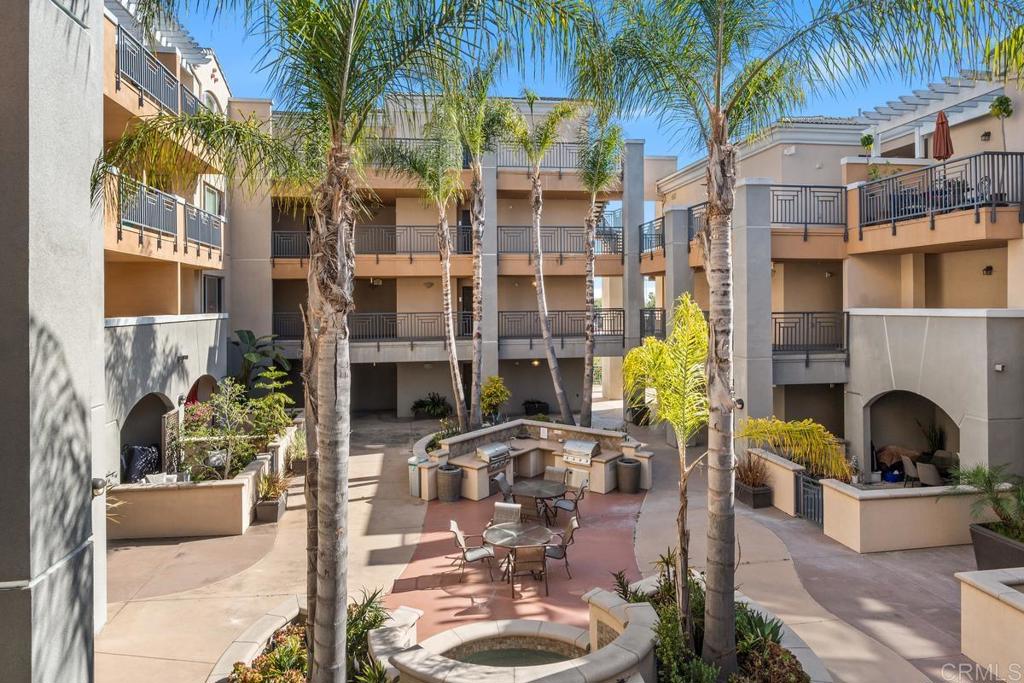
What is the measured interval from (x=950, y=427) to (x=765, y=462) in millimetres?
7460

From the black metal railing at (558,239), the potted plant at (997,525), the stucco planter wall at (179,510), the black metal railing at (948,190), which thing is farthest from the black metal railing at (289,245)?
the potted plant at (997,525)

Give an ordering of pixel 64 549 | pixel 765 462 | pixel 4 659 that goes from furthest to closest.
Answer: pixel 765 462, pixel 64 549, pixel 4 659

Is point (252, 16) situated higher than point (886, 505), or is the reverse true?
point (252, 16)

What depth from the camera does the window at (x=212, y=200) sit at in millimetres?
21781

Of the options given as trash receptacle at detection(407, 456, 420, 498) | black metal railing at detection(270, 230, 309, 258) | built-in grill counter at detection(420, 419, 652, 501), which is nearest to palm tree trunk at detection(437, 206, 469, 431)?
built-in grill counter at detection(420, 419, 652, 501)

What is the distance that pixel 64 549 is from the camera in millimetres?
5309

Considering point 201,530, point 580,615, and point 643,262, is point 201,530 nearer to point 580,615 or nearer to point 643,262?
point 580,615

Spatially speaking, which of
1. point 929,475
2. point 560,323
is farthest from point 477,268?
point 929,475

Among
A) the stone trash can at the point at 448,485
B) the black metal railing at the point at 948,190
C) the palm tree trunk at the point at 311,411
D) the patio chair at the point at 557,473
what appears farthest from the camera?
the patio chair at the point at 557,473

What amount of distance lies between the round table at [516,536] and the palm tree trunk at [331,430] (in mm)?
4523

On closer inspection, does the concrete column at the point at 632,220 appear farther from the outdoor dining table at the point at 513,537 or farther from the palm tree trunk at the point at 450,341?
the outdoor dining table at the point at 513,537

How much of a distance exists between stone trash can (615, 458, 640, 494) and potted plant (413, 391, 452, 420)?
12.0 m

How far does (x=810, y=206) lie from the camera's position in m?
19.5

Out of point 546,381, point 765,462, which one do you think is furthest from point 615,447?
point 546,381
